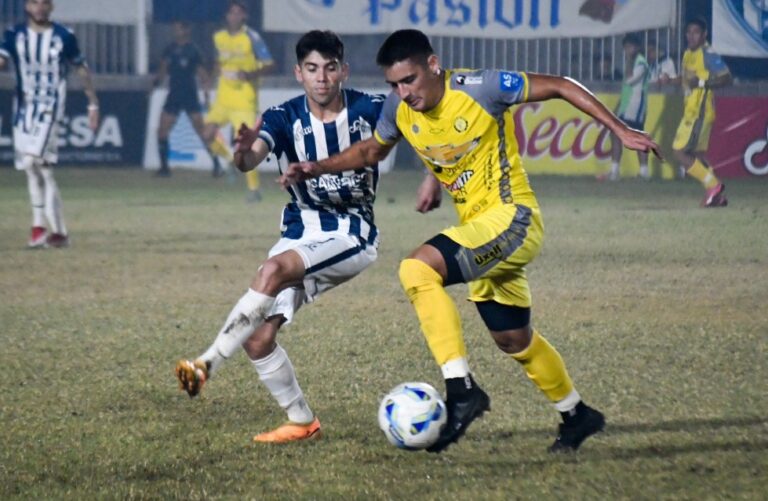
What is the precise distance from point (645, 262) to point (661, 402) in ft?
17.1

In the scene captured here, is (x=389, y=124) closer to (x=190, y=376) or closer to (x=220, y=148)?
(x=190, y=376)

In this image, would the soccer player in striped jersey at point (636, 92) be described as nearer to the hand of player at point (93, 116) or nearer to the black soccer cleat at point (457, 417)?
the hand of player at point (93, 116)

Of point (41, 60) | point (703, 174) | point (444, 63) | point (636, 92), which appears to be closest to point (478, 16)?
point (444, 63)

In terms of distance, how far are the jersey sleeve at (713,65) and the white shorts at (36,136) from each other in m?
9.53

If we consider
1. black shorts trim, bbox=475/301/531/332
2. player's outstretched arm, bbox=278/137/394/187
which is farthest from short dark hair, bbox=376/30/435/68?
black shorts trim, bbox=475/301/531/332

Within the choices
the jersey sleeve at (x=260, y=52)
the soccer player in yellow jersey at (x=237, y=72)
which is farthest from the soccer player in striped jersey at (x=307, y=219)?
the soccer player in yellow jersey at (x=237, y=72)

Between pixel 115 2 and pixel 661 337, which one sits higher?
pixel 115 2

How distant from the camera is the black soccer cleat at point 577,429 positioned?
5.15 m

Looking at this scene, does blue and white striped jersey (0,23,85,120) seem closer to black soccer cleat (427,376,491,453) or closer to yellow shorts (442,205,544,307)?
yellow shorts (442,205,544,307)

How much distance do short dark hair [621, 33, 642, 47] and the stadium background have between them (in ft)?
0.32

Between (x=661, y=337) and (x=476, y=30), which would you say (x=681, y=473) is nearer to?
(x=661, y=337)

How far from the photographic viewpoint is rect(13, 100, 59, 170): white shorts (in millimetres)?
12250

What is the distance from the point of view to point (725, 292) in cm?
947

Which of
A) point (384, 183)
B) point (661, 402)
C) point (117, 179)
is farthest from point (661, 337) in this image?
point (117, 179)
